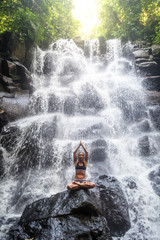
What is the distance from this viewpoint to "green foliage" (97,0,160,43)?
16.6m

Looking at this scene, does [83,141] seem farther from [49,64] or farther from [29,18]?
[49,64]

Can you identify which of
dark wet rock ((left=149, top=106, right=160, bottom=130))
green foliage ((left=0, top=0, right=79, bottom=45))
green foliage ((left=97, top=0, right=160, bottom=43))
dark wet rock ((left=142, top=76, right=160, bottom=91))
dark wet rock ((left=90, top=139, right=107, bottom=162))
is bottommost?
dark wet rock ((left=90, top=139, right=107, bottom=162))

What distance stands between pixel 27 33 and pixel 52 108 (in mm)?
6821

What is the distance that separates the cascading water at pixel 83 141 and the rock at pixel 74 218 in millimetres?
624

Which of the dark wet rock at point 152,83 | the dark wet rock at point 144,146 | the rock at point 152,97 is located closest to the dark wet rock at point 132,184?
the dark wet rock at point 144,146

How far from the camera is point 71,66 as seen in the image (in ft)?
52.0

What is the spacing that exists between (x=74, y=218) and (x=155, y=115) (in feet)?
29.0

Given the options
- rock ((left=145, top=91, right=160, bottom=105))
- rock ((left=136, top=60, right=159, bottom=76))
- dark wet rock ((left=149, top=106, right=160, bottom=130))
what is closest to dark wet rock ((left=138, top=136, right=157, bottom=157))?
dark wet rock ((left=149, top=106, right=160, bottom=130))

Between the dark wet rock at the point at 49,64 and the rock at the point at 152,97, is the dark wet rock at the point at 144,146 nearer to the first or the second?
the rock at the point at 152,97

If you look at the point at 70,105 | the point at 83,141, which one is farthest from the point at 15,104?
the point at 83,141

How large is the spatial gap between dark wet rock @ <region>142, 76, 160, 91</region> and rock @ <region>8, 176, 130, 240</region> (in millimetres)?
10948

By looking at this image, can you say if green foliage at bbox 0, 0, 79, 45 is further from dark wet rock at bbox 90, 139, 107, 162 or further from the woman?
the woman

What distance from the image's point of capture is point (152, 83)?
13141 millimetres

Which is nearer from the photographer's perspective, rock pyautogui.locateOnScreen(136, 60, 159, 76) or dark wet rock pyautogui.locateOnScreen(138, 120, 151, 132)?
dark wet rock pyautogui.locateOnScreen(138, 120, 151, 132)
